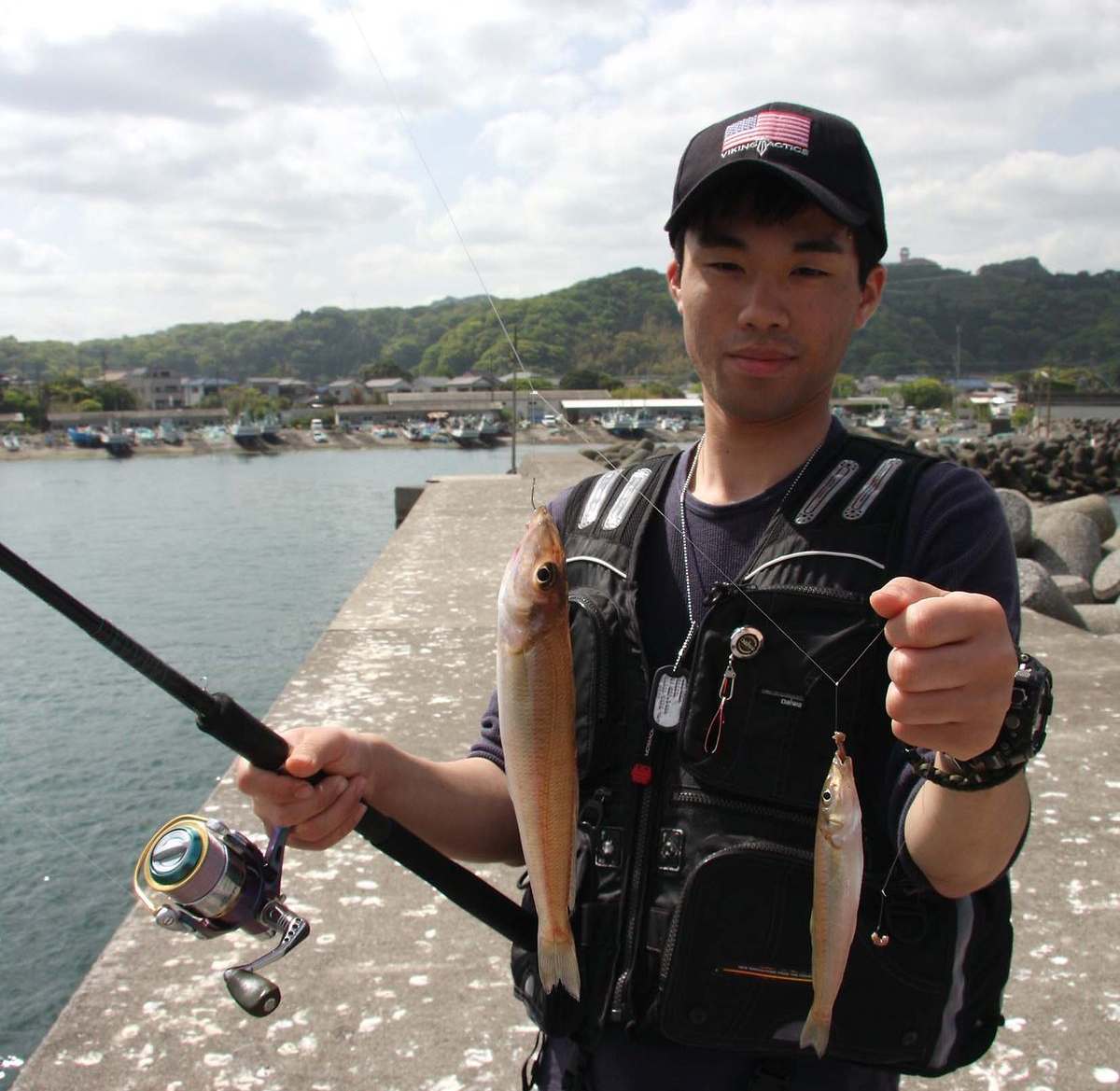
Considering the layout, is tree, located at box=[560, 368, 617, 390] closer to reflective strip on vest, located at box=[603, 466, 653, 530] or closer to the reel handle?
reflective strip on vest, located at box=[603, 466, 653, 530]

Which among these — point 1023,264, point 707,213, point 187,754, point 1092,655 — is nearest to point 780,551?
point 707,213

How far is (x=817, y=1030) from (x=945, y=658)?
0.64 meters

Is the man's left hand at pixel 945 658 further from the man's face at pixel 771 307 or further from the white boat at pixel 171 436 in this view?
the white boat at pixel 171 436

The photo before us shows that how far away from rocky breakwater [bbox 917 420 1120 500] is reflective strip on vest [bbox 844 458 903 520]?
28899 mm

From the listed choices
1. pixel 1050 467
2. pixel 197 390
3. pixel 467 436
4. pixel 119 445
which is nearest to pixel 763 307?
pixel 1050 467

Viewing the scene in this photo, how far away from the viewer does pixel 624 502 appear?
78.1 inches

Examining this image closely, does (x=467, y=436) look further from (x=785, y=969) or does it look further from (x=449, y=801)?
(x=785, y=969)

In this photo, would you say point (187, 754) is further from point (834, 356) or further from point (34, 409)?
point (34, 409)

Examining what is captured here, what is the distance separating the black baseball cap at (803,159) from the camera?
1725 millimetres

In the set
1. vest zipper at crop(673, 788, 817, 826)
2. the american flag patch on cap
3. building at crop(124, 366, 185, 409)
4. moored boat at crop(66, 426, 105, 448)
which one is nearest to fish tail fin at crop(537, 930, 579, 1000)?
vest zipper at crop(673, 788, 817, 826)

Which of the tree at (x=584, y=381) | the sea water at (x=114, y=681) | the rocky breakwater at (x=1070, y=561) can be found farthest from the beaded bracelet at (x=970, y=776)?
the tree at (x=584, y=381)

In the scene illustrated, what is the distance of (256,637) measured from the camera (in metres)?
13.5

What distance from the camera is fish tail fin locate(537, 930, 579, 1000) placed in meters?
1.67

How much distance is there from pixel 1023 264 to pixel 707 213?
220 meters
